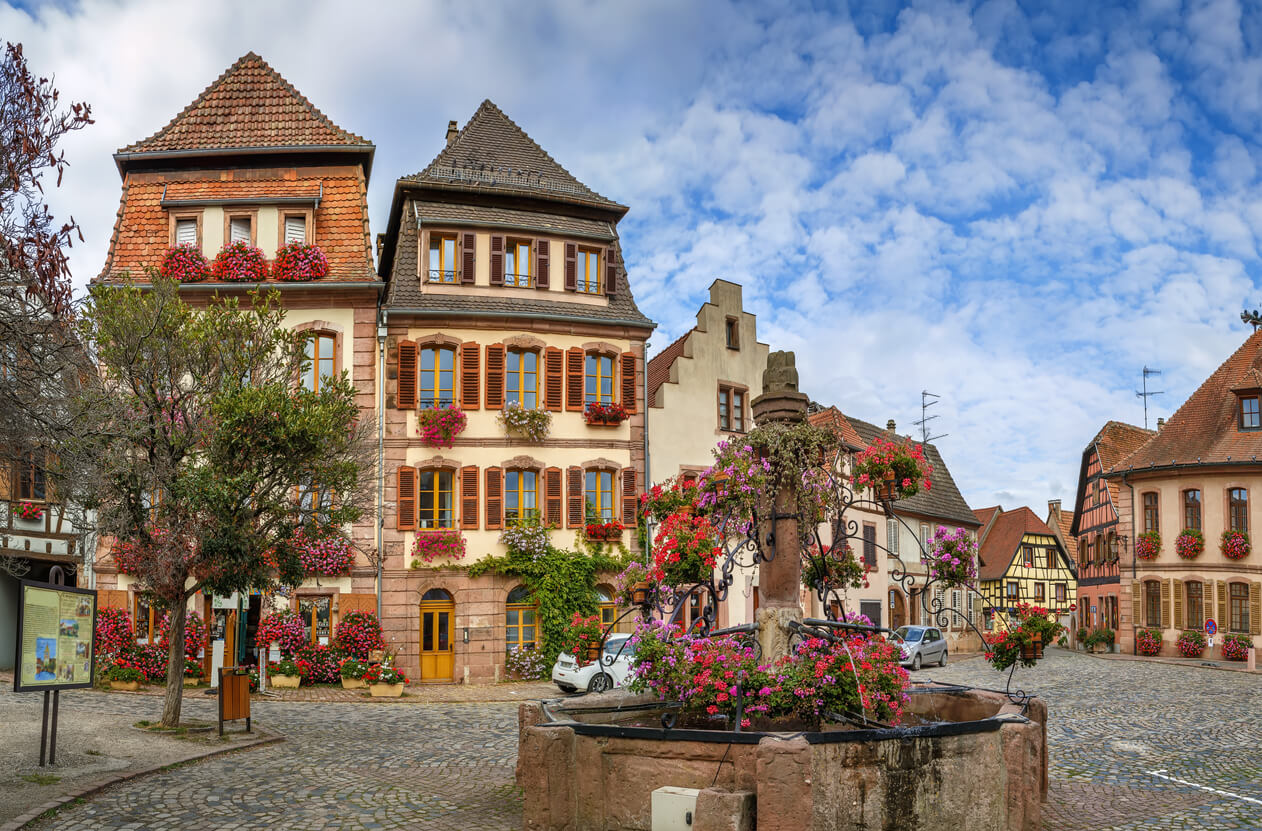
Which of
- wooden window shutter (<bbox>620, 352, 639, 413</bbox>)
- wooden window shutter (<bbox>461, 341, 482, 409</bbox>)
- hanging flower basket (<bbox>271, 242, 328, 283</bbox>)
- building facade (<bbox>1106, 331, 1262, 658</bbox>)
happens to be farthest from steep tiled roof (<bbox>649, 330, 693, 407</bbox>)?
building facade (<bbox>1106, 331, 1262, 658</bbox>)

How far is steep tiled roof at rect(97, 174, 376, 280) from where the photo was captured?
27.6 metres

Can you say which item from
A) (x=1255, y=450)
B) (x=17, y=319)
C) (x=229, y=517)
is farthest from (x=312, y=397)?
(x=1255, y=450)

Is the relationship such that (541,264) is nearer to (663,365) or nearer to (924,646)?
(663,365)

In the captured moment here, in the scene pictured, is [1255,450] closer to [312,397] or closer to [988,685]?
[988,685]

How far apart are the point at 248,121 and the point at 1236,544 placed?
112 feet

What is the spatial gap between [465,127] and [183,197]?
331 inches

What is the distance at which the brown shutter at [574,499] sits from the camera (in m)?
29.0

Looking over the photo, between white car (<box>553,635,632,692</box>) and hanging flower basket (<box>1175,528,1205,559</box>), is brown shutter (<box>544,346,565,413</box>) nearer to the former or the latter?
white car (<box>553,635,632,692</box>)

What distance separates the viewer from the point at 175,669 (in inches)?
665

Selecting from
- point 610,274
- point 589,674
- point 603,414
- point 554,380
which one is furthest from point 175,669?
point 610,274

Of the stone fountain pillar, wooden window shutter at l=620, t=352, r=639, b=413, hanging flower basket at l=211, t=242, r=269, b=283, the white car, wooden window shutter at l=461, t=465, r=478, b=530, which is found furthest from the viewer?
wooden window shutter at l=620, t=352, r=639, b=413

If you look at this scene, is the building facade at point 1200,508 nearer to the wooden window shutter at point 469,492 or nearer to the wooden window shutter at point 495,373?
the wooden window shutter at point 495,373

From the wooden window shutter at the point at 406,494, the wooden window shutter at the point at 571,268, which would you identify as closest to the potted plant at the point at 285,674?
the wooden window shutter at the point at 406,494

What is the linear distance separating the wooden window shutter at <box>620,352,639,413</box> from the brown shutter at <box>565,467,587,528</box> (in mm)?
2389
